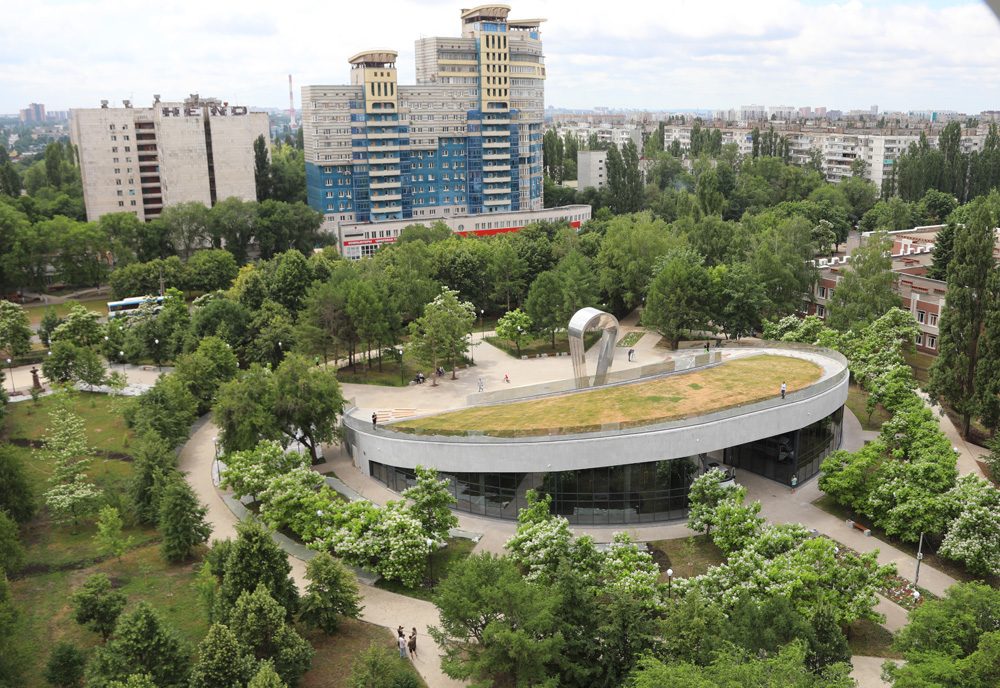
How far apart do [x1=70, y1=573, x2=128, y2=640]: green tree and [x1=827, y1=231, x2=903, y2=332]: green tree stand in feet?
148

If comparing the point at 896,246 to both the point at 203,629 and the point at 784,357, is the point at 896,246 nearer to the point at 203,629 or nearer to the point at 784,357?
the point at 784,357

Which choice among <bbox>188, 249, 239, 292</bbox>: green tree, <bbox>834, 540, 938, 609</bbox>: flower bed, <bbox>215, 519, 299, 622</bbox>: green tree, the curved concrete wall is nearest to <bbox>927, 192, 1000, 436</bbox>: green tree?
the curved concrete wall

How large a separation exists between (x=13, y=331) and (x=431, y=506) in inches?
1639

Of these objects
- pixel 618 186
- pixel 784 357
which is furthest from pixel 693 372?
pixel 618 186

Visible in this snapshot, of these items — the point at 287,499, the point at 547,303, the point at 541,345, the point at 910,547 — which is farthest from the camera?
the point at 541,345

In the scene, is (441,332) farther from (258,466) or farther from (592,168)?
(592,168)

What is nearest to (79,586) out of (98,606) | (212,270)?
(98,606)

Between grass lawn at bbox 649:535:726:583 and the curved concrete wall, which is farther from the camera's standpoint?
the curved concrete wall

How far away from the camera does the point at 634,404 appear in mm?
36188

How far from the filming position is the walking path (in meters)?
27.3

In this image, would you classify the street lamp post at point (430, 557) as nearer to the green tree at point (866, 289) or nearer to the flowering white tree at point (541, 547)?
the flowering white tree at point (541, 547)

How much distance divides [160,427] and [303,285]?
909 inches

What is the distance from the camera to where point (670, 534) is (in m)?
32.4

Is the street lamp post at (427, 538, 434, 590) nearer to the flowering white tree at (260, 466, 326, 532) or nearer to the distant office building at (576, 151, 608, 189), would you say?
the flowering white tree at (260, 466, 326, 532)
